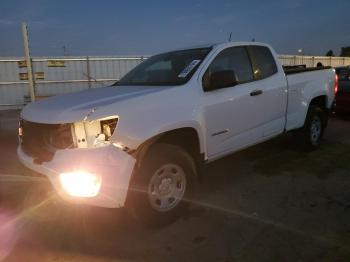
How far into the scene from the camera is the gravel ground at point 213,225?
2.95 m

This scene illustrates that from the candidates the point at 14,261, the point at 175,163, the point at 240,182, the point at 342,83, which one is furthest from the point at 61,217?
the point at 342,83

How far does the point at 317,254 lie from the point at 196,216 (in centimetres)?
126

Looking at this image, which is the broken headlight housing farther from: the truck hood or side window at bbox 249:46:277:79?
side window at bbox 249:46:277:79

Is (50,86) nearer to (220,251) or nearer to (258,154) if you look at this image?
(258,154)

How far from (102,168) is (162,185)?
0.77m

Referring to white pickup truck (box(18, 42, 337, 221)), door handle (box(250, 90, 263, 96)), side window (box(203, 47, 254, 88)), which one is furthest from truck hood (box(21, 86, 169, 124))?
door handle (box(250, 90, 263, 96))

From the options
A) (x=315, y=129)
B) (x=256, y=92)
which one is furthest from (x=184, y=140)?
(x=315, y=129)

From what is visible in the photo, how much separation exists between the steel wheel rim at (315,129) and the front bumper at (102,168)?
4058 millimetres

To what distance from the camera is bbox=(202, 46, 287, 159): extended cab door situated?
152 inches

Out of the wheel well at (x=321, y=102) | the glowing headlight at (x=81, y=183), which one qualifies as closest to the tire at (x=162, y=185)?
the glowing headlight at (x=81, y=183)

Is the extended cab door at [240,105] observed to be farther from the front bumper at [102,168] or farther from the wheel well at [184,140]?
the front bumper at [102,168]

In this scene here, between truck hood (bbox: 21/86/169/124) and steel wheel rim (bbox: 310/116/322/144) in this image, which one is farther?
steel wheel rim (bbox: 310/116/322/144)

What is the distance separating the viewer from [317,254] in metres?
2.84

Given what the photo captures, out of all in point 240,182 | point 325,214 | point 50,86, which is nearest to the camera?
point 325,214
